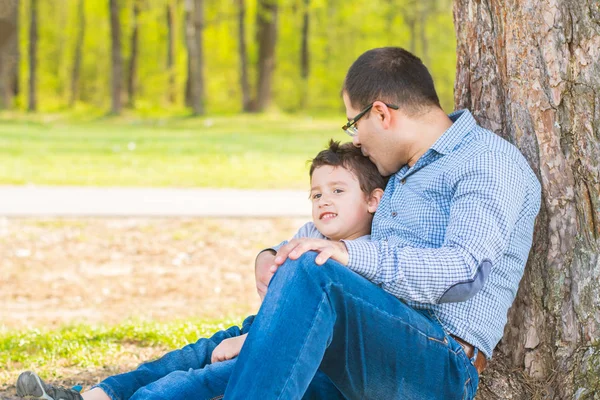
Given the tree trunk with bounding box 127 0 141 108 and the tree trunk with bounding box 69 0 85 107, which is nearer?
the tree trunk with bounding box 127 0 141 108

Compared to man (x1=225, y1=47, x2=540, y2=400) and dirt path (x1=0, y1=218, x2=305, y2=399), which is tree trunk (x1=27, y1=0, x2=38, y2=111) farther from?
man (x1=225, y1=47, x2=540, y2=400)

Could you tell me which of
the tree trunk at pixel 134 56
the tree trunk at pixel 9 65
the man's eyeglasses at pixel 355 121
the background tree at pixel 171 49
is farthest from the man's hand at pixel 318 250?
the background tree at pixel 171 49

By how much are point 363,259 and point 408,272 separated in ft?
0.48

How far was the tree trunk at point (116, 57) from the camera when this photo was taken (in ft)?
85.3

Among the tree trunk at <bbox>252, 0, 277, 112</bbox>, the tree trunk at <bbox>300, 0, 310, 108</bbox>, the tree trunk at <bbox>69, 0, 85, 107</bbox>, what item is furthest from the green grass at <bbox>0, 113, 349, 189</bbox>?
the tree trunk at <bbox>69, 0, 85, 107</bbox>

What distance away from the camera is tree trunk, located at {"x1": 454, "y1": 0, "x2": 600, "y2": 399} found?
3141 mm

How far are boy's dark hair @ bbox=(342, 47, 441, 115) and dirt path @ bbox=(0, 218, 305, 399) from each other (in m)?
2.13

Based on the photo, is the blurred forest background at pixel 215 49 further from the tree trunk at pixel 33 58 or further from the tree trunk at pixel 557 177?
the tree trunk at pixel 557 177

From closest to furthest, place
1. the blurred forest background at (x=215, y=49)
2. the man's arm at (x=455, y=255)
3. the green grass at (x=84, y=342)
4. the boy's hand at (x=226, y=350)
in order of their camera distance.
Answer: the man's arm at (x=455, y=255)
the boy's hand at (x=226, y=350)
the green grass at (x=84, y=342)
the blurred forest background at (x=215, y=49)

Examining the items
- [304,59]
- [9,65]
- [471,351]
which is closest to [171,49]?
[304,59]

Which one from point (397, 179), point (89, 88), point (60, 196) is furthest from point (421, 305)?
point (89, 88)

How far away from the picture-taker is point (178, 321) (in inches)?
216

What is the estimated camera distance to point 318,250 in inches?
103

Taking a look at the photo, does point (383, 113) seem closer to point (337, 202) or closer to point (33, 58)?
point (337, 202)
